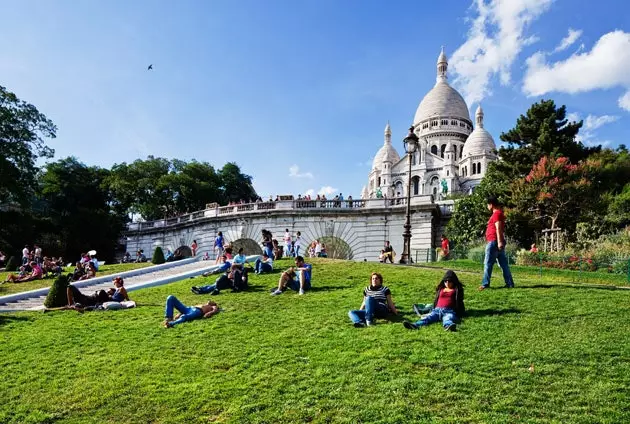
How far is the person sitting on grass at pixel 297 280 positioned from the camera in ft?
45.2

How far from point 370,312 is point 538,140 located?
85.1 ft

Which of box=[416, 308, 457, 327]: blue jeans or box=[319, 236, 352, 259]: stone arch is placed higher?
box=[319, 236, 352, 259]: stone arch

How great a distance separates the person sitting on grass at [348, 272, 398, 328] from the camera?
32.5 feet

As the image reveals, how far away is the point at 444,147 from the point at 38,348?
89.6m

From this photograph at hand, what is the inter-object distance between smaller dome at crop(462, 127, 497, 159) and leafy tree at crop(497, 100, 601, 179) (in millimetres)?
51257

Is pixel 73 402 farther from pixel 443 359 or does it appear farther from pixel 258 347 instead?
pixel 443 359

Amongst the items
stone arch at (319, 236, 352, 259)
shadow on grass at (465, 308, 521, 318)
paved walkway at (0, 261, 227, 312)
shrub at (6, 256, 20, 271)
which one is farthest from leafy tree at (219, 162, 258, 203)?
shadow on grass at (465, 308, 521, 318)

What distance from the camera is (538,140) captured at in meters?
31.6

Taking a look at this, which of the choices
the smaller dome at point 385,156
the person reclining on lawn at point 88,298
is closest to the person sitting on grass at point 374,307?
the person reclining on lawn at point 88,298

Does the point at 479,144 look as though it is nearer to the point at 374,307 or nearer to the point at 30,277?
the point at 30,277

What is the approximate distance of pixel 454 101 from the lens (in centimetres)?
9531

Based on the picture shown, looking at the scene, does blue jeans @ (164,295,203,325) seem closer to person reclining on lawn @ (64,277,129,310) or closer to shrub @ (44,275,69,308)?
person reclining on lawn @ (64,277,129,310)

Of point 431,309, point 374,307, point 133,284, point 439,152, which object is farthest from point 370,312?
point 439,152

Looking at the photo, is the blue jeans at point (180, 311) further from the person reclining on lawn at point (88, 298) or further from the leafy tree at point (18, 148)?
the leafy tree at point (18, 148)
